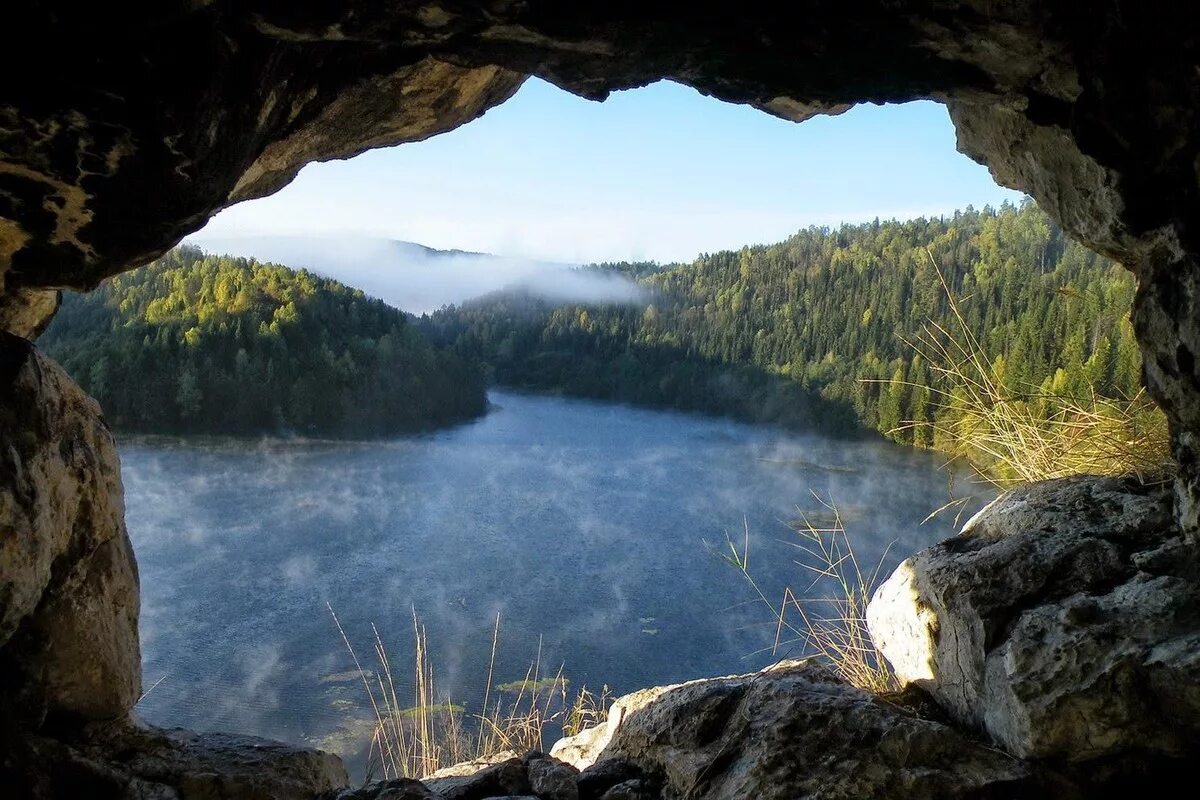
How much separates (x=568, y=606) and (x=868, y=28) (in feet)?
33.5

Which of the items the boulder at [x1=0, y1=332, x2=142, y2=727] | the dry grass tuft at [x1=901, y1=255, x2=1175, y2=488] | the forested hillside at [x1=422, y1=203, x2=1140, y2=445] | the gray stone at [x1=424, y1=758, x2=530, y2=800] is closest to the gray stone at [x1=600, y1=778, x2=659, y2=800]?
the gray stone at [x1=424, y1=758, x2=530, y2=800]

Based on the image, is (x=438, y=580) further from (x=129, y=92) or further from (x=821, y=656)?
(x=129, y=92)

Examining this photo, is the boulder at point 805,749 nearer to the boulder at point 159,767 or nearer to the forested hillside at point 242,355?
the boulder at point 159,767

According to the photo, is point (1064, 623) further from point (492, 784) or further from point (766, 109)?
point (766, 109)

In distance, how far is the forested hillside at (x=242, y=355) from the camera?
10414 mm

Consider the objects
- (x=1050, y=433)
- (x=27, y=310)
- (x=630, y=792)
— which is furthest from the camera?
(x=1050, y=433)

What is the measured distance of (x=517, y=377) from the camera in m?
20.1

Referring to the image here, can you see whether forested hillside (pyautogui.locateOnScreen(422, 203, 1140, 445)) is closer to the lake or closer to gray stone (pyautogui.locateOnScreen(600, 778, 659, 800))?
the lake

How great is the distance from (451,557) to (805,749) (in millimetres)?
10888

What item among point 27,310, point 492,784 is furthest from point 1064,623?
point 27,310

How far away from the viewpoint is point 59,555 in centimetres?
197

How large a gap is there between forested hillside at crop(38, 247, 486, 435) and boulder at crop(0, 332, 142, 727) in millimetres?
8574

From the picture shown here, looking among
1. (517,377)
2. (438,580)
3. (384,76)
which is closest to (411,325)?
(517,377)

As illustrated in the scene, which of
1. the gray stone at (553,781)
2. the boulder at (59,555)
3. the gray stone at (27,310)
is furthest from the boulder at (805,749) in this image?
the gray stone at (27,310)
